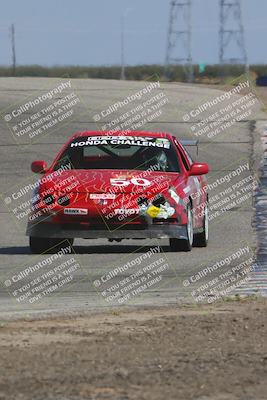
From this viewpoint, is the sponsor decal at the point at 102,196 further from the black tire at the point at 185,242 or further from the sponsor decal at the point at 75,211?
the black tire at the point at 185,242

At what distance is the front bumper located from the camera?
573 inches

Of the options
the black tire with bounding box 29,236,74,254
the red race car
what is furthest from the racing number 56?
the black tire with bounding box 29,236,74,254

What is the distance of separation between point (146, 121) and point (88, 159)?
20524 millimetres

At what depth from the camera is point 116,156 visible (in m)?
15.7

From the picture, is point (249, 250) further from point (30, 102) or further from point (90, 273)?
point (30, 102)

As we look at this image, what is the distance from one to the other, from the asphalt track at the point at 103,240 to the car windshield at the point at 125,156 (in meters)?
0.97

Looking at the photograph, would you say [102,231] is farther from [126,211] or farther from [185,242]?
[185,242]

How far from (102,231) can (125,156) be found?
1.50m

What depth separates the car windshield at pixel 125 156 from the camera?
15562 millimetres

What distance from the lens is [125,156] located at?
15.8 metres

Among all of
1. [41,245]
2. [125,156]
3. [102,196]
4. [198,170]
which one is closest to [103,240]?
[125,156]

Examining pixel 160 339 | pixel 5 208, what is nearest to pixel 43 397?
pixel 160 339

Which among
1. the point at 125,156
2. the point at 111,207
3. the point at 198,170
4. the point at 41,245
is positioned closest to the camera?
the point at 111,207

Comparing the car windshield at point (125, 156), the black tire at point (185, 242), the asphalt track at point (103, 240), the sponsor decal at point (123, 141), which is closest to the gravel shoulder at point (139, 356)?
→ the asphalt track at point (103, 240)
